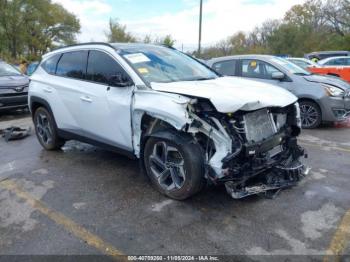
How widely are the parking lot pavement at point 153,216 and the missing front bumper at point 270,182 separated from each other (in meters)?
0.12

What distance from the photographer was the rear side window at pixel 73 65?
4.58 meters

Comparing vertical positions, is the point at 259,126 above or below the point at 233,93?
below

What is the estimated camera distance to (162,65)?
163 inches

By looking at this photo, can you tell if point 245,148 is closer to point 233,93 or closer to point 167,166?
point 233,93

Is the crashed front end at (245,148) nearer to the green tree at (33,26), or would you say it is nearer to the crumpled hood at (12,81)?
the crumpled hood at (12,81)

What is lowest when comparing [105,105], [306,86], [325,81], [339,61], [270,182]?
[270,182]

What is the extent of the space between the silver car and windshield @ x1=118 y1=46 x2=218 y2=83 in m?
2.91

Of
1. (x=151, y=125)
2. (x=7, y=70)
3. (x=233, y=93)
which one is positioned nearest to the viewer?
(x=233, y=93)

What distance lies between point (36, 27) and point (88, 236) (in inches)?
1977

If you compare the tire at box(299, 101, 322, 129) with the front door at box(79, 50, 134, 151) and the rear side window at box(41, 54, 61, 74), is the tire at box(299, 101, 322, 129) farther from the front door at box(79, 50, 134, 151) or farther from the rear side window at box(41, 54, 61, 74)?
the rear side window at box(41, 54, 61, 74)

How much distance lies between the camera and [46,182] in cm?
430

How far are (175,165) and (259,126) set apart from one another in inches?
39.6

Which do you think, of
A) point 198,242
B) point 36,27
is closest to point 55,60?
point 198,242

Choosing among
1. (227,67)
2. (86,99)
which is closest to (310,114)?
(227,67)
